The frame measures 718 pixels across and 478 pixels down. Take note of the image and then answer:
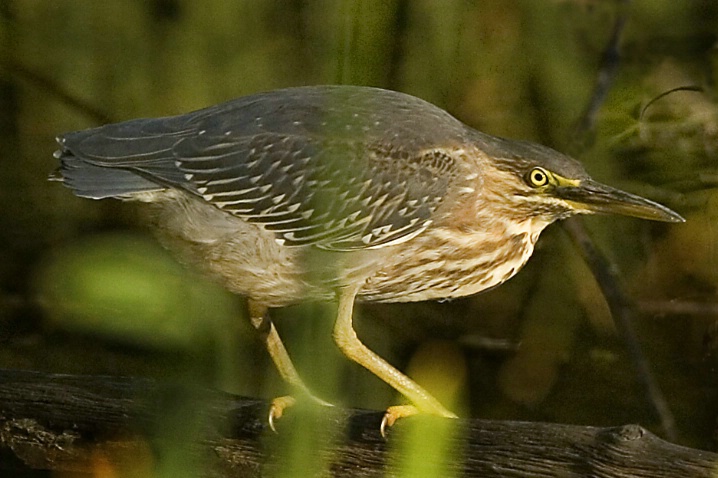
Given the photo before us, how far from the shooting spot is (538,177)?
130 cm

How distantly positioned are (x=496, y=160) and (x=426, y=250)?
16 centimetres

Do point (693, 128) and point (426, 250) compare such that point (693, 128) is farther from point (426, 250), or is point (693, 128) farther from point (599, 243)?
point (426, 250)

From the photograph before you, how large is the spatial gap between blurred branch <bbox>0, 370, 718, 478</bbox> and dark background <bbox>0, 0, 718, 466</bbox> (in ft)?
1.66

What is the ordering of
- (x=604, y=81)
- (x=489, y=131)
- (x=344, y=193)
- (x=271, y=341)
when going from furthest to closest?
(x=489, y=131), (x=604, y=81), (x=271, y=341), (x=344, y=193)

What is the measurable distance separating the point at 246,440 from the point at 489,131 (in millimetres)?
949

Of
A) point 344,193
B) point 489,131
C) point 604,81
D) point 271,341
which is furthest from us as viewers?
point 489,131

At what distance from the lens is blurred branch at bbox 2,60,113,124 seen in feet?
6.20

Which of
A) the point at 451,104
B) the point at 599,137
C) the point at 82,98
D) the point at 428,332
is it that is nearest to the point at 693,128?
the point at 599,137

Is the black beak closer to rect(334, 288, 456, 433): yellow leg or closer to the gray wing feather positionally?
the gray wing feather

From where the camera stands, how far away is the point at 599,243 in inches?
76.1

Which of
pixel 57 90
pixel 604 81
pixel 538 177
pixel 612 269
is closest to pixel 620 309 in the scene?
pixel 612 269

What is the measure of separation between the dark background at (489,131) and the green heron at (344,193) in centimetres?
55

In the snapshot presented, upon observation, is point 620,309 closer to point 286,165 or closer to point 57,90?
point 286,165

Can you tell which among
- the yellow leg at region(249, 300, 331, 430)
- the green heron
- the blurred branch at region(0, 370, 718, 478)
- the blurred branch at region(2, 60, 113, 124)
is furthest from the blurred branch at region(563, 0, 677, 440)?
the blurred branch at region(2, 60, 113, 124)
